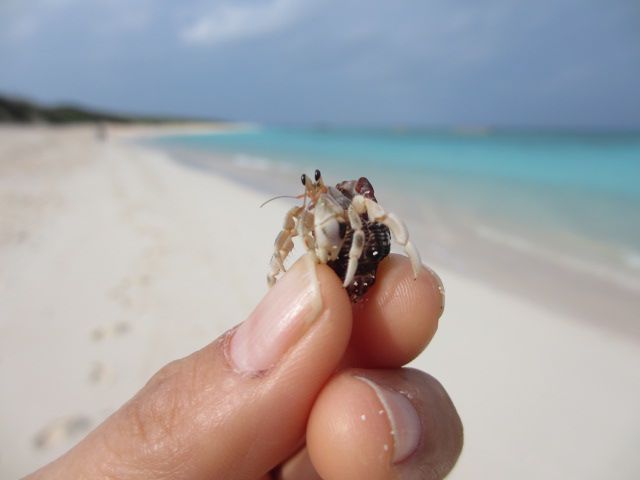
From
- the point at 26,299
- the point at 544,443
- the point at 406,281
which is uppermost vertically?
the point at 406,281

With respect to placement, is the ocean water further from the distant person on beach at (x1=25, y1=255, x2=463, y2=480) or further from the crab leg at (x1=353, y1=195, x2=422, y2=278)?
the distant person on beach at (x1=25, y1=255, x2=463, y2=480)

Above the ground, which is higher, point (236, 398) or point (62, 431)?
point (236, 398)

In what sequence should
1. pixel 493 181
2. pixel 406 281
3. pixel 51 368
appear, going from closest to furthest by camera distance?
pixel 406 281 < pixel 51 368 < pixel 493 181

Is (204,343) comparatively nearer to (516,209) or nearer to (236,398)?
(236,398)

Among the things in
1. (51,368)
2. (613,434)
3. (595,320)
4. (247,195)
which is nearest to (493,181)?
(247,195)

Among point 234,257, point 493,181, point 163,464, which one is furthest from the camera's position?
point 493,181

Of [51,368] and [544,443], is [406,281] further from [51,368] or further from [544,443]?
[51,368]

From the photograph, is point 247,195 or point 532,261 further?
point 247,195

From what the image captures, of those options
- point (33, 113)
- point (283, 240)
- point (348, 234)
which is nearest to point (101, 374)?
point (283, 240)
